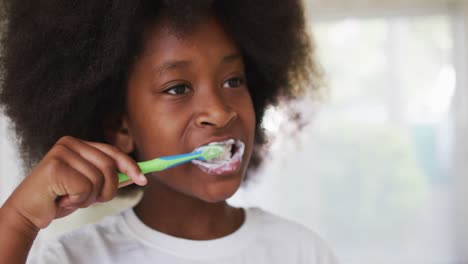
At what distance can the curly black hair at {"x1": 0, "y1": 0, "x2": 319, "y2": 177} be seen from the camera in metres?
0.79

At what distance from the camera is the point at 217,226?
0.89m

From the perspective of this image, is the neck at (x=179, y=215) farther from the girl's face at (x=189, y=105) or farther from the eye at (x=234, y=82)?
the eye at (x=234, y=82)

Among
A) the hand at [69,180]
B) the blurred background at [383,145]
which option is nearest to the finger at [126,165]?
the hand at [69,180]

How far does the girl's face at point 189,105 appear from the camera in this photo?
0.77 metres

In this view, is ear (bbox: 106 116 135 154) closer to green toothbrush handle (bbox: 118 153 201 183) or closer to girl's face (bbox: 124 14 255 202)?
girl's face (bbox: 124 14 255 202)

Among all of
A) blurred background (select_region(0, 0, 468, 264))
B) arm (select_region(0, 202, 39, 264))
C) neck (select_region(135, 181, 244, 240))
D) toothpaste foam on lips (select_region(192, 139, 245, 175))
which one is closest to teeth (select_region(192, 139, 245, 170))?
toothpaste foam on lips (select_region(192, 139, 245, 175))

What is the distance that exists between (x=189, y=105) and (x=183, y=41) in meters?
0.09

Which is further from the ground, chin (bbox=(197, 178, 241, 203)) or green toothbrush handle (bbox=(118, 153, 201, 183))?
green toothbrush handle (bbox=(118, 153, 201, 183))

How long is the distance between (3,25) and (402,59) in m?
2.81

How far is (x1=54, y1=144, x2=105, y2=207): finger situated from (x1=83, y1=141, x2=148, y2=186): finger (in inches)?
1.0

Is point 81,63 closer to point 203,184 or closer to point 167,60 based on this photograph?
point 167,60

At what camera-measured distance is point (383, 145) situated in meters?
3.34

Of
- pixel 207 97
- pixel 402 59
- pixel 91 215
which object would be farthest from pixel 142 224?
pixel 402 59

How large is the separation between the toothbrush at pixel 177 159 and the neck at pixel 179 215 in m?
0.13
